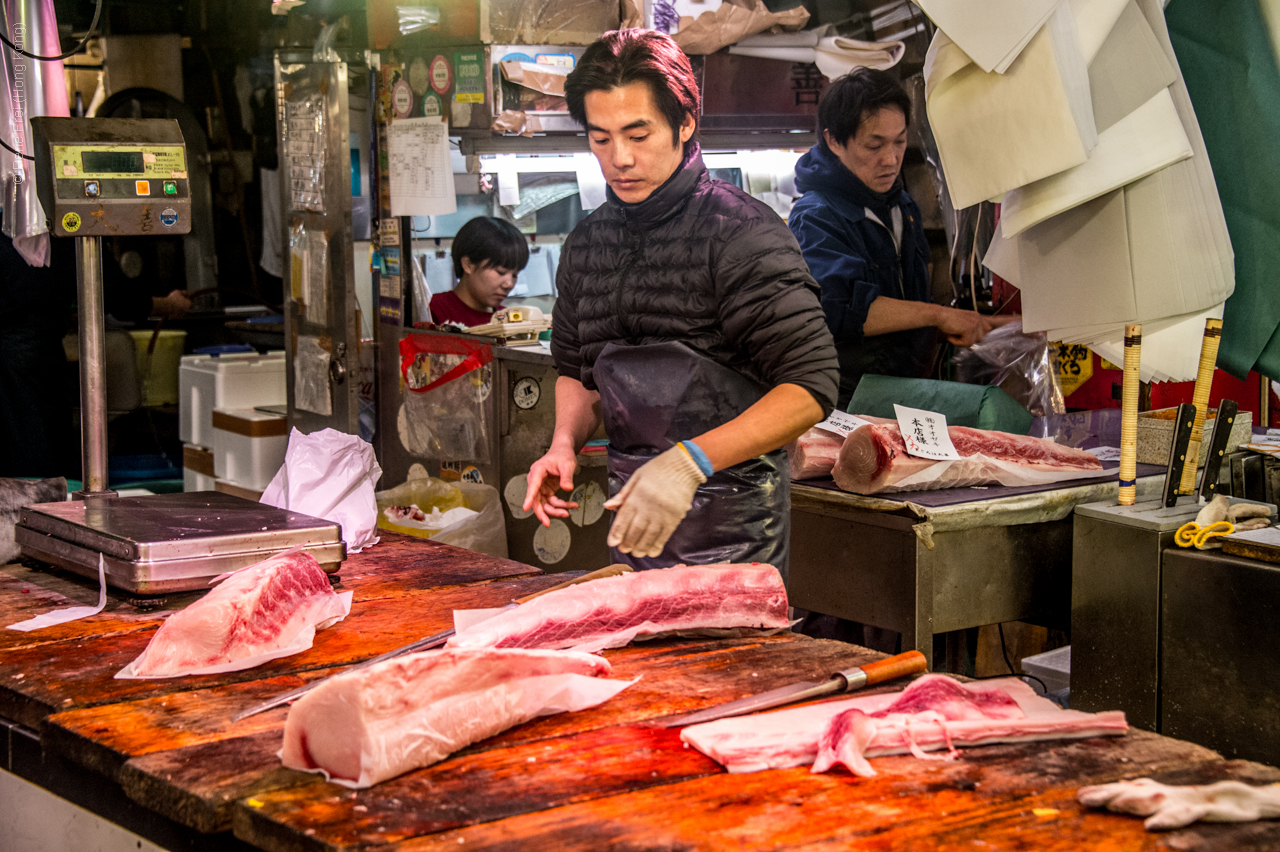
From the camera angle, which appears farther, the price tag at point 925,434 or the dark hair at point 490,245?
the dark hair at point 490,245

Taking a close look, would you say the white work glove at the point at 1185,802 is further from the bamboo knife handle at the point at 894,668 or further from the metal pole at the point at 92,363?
the metal pole at the point at 92,363

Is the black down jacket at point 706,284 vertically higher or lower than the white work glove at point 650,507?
higher

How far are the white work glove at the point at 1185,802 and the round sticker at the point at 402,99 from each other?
4.48 meters

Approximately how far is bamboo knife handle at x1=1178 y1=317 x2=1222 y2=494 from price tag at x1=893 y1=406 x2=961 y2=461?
0.62 meters

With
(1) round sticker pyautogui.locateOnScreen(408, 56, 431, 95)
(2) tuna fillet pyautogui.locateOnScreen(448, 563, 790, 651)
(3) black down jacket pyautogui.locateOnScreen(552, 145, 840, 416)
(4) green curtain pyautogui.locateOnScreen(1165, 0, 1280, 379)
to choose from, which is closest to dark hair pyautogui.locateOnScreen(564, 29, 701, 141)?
(3) black down jacket pyautogui.locateOnScreen(552, 145, 840, 416)

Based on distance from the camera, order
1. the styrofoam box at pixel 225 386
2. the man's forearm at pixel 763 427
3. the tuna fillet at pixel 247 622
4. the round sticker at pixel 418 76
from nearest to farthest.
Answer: the tuna fillet at pixel 247 622 < the man's forearm at pixel 763 427 < the round sticker at pixel 418 76 < the styrofoam box at pixel 225 386

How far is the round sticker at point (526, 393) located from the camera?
4848 millimetres

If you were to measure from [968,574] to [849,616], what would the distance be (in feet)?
1.17

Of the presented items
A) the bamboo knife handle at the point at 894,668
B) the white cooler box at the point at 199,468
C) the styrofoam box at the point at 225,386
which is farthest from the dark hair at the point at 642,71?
the white cooler box at the point at 199,468

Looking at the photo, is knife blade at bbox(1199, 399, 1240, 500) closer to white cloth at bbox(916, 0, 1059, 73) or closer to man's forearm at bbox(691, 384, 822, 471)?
man's forearm at bbox(691, 384, 822, 471)

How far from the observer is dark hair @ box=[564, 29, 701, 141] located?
2732 mm

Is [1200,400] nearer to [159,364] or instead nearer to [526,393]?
[526,393]

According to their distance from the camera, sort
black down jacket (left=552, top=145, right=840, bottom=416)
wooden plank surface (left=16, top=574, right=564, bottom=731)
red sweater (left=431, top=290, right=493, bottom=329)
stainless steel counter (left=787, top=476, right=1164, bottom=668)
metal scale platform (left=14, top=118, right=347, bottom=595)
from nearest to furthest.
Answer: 1. wooden plank surface (left=16, top=574, right=564, bottom=731)
2. metal scale platform (left=14, top=118, right=347, bottom=595)
3. black down jacket (left=552, top=145, right=840, bottom=416)
4. stainless steel counter (left=787, top=476, right=1164, bottom=668)
5. red sweater (left=431, top=290, right=493, bottom=329)

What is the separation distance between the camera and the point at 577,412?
10.2 ft
